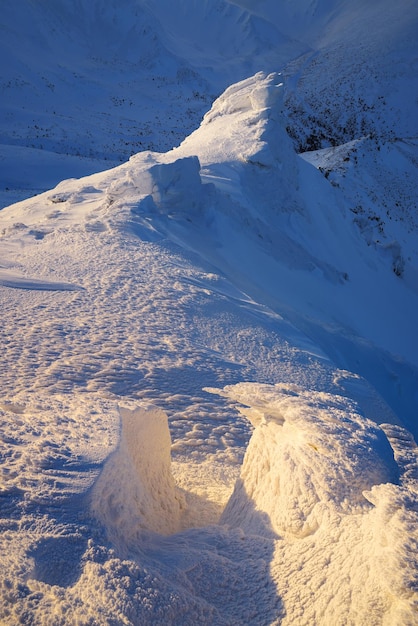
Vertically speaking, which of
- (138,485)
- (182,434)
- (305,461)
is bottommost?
(182,434)

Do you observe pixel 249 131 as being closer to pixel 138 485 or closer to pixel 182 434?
pixel 182 434

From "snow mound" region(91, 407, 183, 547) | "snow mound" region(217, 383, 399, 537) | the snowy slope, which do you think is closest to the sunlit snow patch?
the snowy slope

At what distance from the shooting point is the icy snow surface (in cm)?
173

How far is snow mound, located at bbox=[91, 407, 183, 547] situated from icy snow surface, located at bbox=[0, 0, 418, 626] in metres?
0.01

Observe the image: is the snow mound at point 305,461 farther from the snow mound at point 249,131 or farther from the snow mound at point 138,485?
the snow mound at point 249,131

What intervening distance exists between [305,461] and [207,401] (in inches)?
60.5

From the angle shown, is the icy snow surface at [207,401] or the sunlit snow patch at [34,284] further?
the sunlit snow patch at [34,284]

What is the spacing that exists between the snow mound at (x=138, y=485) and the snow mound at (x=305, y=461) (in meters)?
0.30

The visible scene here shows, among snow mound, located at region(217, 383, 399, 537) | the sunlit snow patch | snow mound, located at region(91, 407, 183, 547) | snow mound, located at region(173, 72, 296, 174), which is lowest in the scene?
snow mound, located at region(91, 407, 183, 547)

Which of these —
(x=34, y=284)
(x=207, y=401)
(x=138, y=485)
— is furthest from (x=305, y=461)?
(x=34, y=284)

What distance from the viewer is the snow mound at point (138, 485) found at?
77.9 inches

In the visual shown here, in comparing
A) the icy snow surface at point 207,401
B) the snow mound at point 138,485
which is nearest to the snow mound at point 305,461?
the icy snow surface at point 207,401

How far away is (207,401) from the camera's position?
3.66m

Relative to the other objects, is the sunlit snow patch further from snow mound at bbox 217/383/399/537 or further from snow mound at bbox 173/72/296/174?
snow mound at bbox 173/72/296/174
